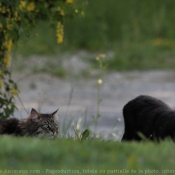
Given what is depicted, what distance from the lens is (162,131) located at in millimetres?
7707

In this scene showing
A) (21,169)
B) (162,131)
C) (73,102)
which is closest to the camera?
(21,169)

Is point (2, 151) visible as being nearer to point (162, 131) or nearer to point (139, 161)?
point (139, 161)

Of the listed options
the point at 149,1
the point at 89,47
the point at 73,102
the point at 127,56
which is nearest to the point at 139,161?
the point at 73,102

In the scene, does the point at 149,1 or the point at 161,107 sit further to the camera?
the point at 149,1

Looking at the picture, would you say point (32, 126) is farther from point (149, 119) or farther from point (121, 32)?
point (121, 32)

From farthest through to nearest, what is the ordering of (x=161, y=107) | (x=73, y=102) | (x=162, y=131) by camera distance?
(x=73, y=102) → (x=161, y=107) → (x=162, y=131)

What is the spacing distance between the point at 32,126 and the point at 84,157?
8.47ft

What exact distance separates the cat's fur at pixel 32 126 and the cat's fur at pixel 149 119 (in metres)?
1.05

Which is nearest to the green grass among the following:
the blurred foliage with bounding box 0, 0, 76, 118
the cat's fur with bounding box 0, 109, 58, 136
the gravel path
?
the cat's fur with bounding box 0, 109, 58, 136

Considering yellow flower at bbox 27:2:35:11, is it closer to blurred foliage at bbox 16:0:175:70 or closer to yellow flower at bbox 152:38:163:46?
blurred foliage at bbox 16:0:175:70

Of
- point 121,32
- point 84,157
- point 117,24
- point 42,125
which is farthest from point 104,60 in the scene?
point 84,157

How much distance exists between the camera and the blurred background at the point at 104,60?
15.2 meters

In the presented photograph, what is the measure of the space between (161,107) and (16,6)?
203 cm

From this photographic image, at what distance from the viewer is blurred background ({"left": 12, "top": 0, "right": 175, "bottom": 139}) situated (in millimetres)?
15172
